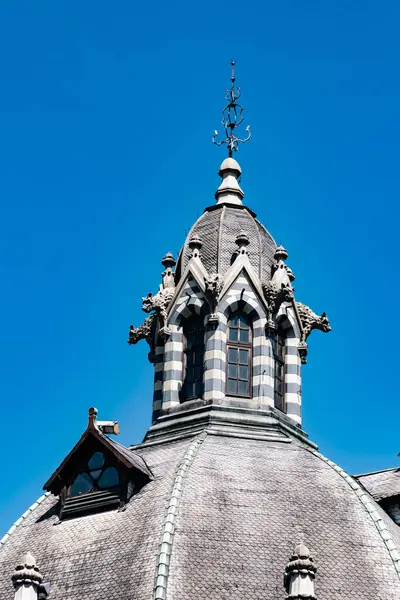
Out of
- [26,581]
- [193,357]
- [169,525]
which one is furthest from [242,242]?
[26,581]

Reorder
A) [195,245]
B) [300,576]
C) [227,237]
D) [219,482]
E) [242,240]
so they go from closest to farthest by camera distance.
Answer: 1. [300,576]
2. [219,482]
3. [242,240]
4. [195,245]
5. [227,237]

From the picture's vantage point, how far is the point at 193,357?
48281 millimetres

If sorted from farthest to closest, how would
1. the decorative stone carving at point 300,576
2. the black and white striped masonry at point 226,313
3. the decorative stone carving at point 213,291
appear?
the decorative stone carving at point 213,291
the black and white striped masonry at point 226,313
the decorative stone carving at point 300,576

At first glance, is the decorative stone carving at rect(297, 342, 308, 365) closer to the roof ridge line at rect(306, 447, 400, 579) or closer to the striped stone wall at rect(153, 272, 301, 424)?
the striped stone wall at rect(153, 272, 301, 424)

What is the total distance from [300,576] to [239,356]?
12770mm

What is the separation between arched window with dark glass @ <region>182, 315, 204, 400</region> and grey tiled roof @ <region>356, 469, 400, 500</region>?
5.88 m

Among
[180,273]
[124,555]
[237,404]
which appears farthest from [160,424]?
[124,555]

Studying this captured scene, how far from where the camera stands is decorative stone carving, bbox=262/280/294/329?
47906 millimetres

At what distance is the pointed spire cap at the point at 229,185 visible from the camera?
52.4 metres

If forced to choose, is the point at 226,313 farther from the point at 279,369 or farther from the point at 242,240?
the point at 279,369

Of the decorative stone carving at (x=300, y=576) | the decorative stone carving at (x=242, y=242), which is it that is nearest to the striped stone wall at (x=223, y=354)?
the decorative stone carving at (x=242, y=242)

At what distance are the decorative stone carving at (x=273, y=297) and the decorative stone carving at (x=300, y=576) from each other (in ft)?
41.7

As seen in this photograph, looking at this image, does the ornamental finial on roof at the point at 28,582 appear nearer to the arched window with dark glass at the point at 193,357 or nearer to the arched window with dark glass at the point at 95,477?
the arched window with dark glass at the point at 95,477

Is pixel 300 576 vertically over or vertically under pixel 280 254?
under
